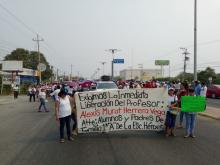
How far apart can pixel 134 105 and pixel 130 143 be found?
7.22 feet

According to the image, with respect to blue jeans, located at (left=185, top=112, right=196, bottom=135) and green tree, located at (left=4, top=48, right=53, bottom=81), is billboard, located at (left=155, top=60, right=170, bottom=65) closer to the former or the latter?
green tree, located at (left=4, top=48, right=53, bottom=81)

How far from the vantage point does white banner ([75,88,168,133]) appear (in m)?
12.7

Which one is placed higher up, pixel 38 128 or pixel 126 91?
pixel 126 91

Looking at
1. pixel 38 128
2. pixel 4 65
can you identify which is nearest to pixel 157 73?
pixel 4 65

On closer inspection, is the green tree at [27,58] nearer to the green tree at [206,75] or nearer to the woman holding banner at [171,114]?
the green tree at [206,75]

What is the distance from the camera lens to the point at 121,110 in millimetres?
12930

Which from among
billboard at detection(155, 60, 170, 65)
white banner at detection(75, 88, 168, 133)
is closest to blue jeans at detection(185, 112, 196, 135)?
white banner at detection(75, 88, 168, 133)

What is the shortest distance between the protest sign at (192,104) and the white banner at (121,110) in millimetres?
693

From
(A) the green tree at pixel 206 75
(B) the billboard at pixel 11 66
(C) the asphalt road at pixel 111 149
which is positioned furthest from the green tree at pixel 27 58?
(C) the asphalt road at pixel 111 149

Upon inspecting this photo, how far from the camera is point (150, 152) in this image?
9.59 meters

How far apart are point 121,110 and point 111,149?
2980 millimetres

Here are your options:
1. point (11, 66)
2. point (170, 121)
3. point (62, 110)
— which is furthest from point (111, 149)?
point (11, 66)

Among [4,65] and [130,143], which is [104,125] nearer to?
[130,143]

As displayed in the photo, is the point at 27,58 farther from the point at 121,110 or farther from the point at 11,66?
the point at 121,110
